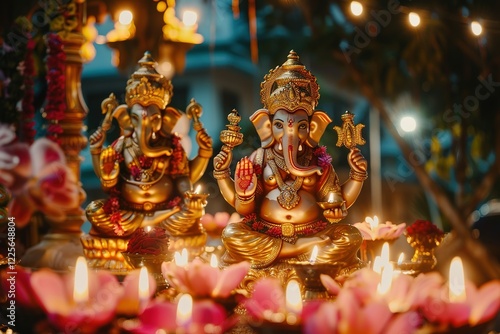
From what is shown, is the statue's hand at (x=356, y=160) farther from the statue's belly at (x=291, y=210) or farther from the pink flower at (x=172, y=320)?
the pink flower at (x=172, y=320)

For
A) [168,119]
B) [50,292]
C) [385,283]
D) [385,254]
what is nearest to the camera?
[50,292]

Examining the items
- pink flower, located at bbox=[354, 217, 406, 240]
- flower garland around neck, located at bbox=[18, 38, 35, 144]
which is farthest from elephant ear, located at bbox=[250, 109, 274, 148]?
flower garland around neck, located at bbox=[18, 38, 35, 144]

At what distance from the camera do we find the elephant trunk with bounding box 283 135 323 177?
2.94 m

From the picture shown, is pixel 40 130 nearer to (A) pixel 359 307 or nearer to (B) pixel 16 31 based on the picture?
(B) pixel 16 31

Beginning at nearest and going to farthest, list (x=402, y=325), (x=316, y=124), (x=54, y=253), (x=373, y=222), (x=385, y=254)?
(x=402, y=325) → (x=385, y=254) → (x=316, y=124) → (x=373, y=222) → (x=54, y=253)

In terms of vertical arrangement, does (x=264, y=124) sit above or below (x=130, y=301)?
above

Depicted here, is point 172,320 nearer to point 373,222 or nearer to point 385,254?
point 385,254

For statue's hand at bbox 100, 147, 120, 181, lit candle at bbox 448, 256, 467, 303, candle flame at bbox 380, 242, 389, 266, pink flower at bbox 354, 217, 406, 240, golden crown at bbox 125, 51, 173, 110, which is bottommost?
lit candle at bbox 448, 256, 467, 303

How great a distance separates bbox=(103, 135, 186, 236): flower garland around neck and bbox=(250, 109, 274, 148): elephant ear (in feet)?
2.21

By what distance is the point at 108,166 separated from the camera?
11.5ft

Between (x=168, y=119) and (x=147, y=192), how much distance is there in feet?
1.06

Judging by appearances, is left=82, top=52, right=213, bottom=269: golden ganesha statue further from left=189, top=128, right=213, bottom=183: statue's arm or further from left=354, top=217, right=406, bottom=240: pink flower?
left=354, top=217, right=406, bottom=240: pink flower

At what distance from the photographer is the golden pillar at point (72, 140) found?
4254 mm

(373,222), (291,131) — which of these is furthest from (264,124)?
(373,222)
